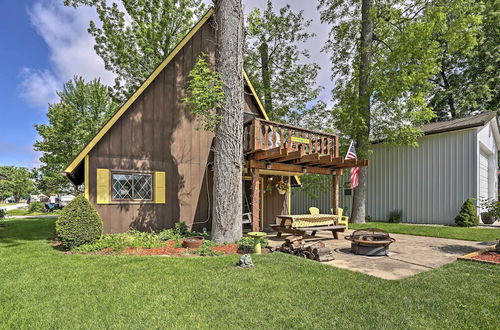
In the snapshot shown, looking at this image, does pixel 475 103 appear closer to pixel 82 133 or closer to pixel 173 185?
pixel 173 185

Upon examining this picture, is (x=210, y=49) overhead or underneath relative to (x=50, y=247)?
overhead

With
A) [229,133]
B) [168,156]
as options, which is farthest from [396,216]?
[168,156]

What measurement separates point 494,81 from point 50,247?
2605 centimetres

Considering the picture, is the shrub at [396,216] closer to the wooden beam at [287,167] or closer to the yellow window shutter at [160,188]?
the wooden beam at [287,167]

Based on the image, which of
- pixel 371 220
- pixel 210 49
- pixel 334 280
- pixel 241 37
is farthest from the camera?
pixel 371 220

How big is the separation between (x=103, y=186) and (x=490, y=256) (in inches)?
384

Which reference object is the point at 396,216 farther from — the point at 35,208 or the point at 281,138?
the point at 35,208

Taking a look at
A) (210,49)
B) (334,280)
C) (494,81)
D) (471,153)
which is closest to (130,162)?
(210,49)

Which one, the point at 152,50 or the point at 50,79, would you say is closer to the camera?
the point at 152,50

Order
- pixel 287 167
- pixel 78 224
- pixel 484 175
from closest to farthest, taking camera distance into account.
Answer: pixel 78 224, pixel 287 167, pixel 484 175

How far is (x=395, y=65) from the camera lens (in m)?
13.7

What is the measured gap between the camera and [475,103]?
19.8 metres

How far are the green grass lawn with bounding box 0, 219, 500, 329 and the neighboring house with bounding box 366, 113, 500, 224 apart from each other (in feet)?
30.3

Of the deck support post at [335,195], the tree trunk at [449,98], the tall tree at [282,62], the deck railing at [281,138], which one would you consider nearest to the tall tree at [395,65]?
the tall tree at [282,62]
